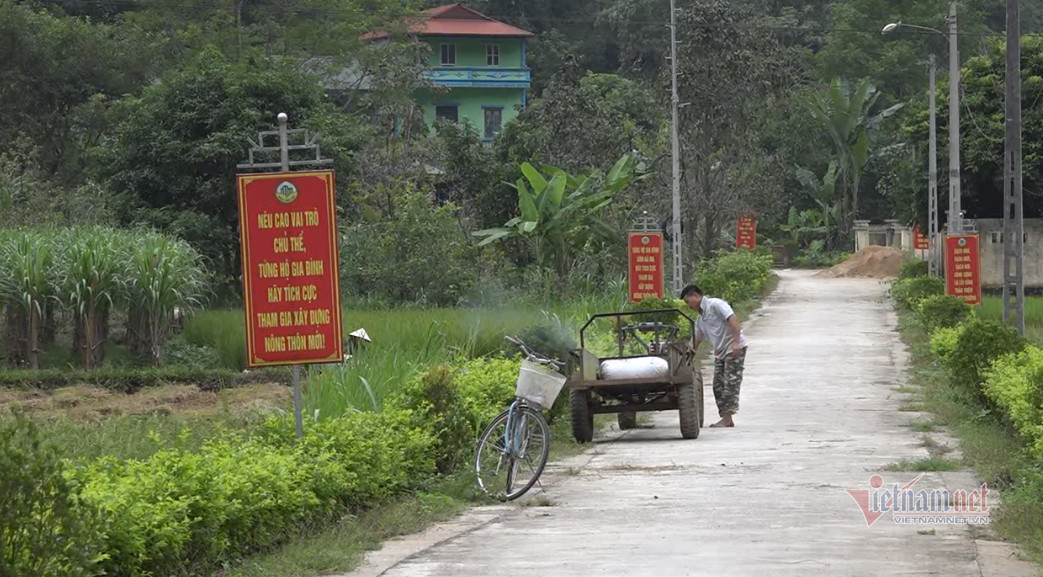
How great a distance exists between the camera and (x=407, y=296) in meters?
34.1

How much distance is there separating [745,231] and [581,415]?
44.4m

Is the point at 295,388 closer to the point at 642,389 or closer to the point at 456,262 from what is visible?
the point at 642,389

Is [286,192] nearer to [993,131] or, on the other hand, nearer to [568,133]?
[568,133]

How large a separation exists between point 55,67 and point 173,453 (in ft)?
134

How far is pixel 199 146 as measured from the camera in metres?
32.9

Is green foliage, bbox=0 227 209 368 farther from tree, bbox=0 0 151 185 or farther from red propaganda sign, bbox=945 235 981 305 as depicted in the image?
tree, bbox=0 0 151 185

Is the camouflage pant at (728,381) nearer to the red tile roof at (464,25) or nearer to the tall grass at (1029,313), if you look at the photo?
the tall grass at (1029,313)

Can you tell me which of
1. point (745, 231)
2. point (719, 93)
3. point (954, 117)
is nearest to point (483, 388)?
point (954, 117)

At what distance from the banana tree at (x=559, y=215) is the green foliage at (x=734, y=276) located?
4604 mm

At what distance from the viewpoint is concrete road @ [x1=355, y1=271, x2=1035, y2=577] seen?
8.82 metres

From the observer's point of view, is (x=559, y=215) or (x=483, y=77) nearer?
(x=559, y=215)

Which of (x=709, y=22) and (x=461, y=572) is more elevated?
(x=709, y=22)

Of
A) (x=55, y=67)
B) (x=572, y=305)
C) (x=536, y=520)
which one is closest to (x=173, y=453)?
(x=536, y=520)

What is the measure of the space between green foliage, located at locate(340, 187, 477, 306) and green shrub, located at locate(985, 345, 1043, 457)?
1803 cm
